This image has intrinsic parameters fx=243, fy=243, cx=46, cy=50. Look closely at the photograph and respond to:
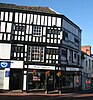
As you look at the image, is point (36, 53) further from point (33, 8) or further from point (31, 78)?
point (33, 8)

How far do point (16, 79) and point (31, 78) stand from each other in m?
1.72

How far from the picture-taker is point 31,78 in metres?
27.9

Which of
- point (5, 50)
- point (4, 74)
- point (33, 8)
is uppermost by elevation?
point (33, 8)

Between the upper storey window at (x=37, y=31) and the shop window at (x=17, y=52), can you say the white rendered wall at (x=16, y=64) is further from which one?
the upper storey window at (x=37, y=31)

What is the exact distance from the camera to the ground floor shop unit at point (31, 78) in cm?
2697

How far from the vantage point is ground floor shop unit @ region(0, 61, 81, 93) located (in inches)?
1062

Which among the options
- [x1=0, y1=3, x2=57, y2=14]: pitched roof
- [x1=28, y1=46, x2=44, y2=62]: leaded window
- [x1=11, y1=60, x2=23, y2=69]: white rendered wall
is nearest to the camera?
[x1=11, y1=60, x2=23, y2=69]: white rendered wall

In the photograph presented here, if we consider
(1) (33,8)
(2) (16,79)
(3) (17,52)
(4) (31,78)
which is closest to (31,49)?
(3) (17,52)

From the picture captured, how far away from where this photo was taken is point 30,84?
91.1 feet

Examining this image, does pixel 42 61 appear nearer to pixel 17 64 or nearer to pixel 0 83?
pixel 17 64

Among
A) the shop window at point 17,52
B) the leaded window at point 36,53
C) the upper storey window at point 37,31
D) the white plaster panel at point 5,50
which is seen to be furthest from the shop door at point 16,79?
the upper storey window at point 37,31

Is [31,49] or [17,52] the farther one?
[31,49]

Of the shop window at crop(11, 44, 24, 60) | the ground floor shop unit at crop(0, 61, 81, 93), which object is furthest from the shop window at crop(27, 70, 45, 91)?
the shop window at crop(11, 44, 24, 60)

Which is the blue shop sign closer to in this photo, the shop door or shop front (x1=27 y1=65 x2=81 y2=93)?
the shop door
